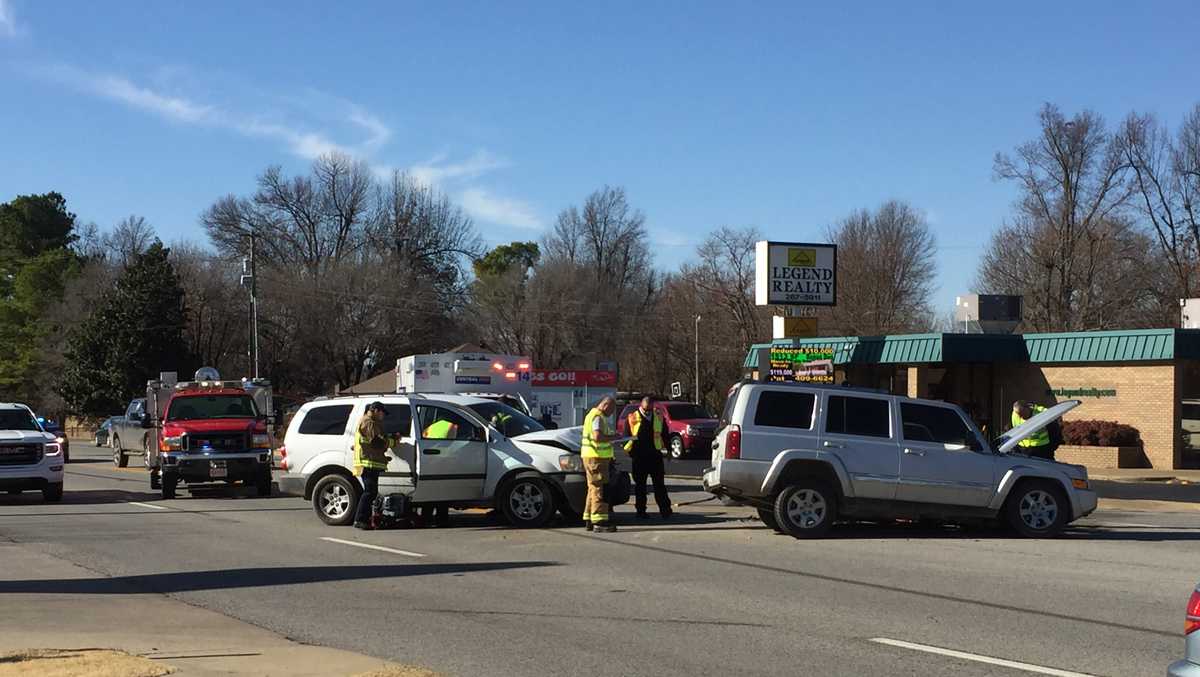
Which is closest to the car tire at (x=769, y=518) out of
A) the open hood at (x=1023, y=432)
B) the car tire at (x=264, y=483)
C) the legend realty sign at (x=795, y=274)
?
the open hood at (x=1023, y=432)

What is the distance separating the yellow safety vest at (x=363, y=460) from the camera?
1677 centimetres

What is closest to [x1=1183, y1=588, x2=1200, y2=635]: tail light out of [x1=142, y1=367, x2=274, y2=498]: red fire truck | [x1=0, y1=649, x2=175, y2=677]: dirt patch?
[x1=0, y1=649, x2=175, y2=677]: dirt patch

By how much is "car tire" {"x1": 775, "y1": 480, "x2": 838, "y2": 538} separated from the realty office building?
18.0m

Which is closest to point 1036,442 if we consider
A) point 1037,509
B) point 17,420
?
point 1037,509

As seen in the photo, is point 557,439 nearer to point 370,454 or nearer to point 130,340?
point 370,454

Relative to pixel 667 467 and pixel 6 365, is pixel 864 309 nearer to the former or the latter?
pixel 667 467

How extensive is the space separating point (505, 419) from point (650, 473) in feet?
8.71

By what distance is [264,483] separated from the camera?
24.0m

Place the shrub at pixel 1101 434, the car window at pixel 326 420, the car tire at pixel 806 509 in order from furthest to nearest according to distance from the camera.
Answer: the shrub at pixel 1101 434, the car window at pixel 326 420, the car tire at pixel 806 509

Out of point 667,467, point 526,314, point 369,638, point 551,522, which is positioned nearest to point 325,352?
point 526,314

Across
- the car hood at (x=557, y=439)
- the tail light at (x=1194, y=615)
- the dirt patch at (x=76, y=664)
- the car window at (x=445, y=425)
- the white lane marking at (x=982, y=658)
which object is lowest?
the dirt patch at (x=76, y=664)

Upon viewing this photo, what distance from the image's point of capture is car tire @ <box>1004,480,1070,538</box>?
53.1 ft

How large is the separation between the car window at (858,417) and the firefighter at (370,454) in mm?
5952

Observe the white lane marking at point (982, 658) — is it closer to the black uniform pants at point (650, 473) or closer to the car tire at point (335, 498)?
the black uniform pants at point (650, 473)
